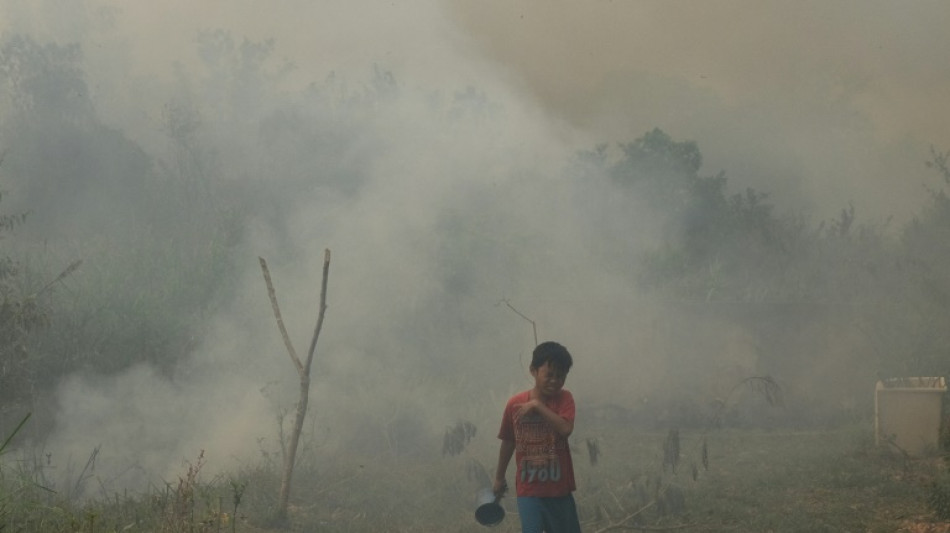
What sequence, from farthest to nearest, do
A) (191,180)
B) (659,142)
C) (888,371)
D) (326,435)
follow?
(659,142) < (191,180) < (888,371) < (326,435)

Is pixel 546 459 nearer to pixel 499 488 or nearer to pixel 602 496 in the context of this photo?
pixel 499 488

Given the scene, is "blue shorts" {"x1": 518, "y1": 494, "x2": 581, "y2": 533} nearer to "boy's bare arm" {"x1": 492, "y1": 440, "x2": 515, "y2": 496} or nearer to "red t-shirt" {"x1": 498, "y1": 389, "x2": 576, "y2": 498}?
"red t-shirt" {"x1": 498, "y1": 389, "x2": 576, "y2": 498}

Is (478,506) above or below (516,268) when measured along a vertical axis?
below

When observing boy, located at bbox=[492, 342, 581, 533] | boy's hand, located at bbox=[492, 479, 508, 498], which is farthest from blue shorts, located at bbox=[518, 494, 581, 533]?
boy's hand, located at bbox=[492, 479, 508, 498]

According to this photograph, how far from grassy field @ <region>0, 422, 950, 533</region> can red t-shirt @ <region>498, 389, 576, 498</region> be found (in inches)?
84.7

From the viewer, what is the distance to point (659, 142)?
2123cm

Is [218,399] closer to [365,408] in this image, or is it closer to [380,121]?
[365,408]

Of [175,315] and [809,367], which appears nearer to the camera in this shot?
[175,315]

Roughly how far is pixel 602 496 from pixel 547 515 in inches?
169

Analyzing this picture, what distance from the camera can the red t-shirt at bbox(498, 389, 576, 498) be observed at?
194 inches

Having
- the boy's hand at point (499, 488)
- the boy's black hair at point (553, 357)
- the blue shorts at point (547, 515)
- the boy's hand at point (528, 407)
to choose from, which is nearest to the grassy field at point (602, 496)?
the boy's hand at point (499, 488)

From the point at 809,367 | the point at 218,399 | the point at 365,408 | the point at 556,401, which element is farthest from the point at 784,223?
the point at 556,401

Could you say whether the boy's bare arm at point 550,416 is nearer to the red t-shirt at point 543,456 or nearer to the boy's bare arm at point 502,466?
the red t-shirt at point 543,456

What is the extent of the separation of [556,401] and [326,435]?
7.32 m
